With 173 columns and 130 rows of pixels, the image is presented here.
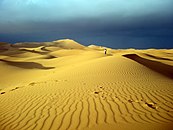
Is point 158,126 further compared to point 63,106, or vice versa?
point 63,106

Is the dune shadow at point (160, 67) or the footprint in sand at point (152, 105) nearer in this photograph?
the footprint in sand at point (152, 105)

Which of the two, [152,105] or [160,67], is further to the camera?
[160,67]

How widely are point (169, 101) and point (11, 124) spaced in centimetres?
516

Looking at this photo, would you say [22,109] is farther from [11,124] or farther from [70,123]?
[70,123]

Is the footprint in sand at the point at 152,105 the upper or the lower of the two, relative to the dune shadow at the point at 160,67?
upper

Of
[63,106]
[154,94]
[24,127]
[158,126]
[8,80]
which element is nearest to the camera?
[158,126]

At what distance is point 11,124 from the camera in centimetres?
569

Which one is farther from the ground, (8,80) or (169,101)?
(169,101)

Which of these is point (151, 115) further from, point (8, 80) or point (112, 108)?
point (8, 80)

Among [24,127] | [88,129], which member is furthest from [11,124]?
[88,129]

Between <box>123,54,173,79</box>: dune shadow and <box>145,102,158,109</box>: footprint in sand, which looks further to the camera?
<box>123,54,173,79</box>: dune shadow

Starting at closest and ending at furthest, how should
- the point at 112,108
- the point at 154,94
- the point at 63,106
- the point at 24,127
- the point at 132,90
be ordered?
1. the point at 24,127
2. the point at 112,108
3. the point at 63,106
4. the point at 154,94
5. the point at 132,90

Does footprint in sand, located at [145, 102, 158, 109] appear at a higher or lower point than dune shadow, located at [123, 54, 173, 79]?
higher

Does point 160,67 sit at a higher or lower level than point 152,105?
lower
